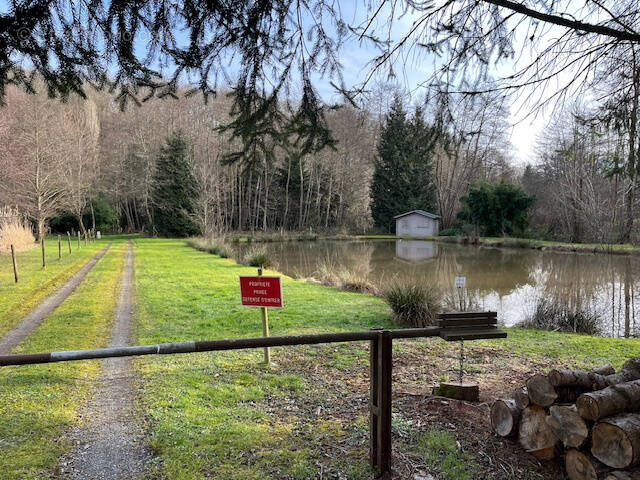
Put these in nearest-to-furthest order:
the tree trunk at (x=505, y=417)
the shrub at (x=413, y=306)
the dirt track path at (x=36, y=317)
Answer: the tree trunk at (x=505, y=417) < the dirt track path at (x=36, y=317) < the shrub at (x=413, y=306)

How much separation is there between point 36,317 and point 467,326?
8175mm

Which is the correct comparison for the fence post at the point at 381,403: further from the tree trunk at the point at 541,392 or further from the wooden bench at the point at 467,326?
the tree trunk at the point at 541,392

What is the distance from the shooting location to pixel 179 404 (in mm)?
4387

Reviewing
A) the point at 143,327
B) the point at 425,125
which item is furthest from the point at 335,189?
the point at 425,125

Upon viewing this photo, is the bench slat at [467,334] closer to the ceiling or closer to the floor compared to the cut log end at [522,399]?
closer to the ceiling

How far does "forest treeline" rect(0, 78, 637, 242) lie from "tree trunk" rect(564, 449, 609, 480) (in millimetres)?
17472

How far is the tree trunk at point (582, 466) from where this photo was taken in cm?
291

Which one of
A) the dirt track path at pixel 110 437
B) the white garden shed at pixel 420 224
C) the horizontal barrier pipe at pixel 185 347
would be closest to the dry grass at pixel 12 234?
the dirt track path at pixel 110 437

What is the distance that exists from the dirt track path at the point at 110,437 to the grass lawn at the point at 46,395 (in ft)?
0.39

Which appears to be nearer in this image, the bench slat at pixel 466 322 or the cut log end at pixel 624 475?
the cut log end at pixel 624 475

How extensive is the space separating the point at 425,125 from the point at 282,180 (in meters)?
42.1

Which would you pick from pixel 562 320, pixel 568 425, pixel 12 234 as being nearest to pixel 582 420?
pixel 568 425

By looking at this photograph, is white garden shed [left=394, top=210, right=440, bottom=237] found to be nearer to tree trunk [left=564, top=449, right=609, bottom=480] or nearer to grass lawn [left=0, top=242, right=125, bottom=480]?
grass lawn [left=0, top=242, right=125, bottom=480]

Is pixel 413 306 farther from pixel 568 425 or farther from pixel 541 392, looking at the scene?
pixel 568 425
